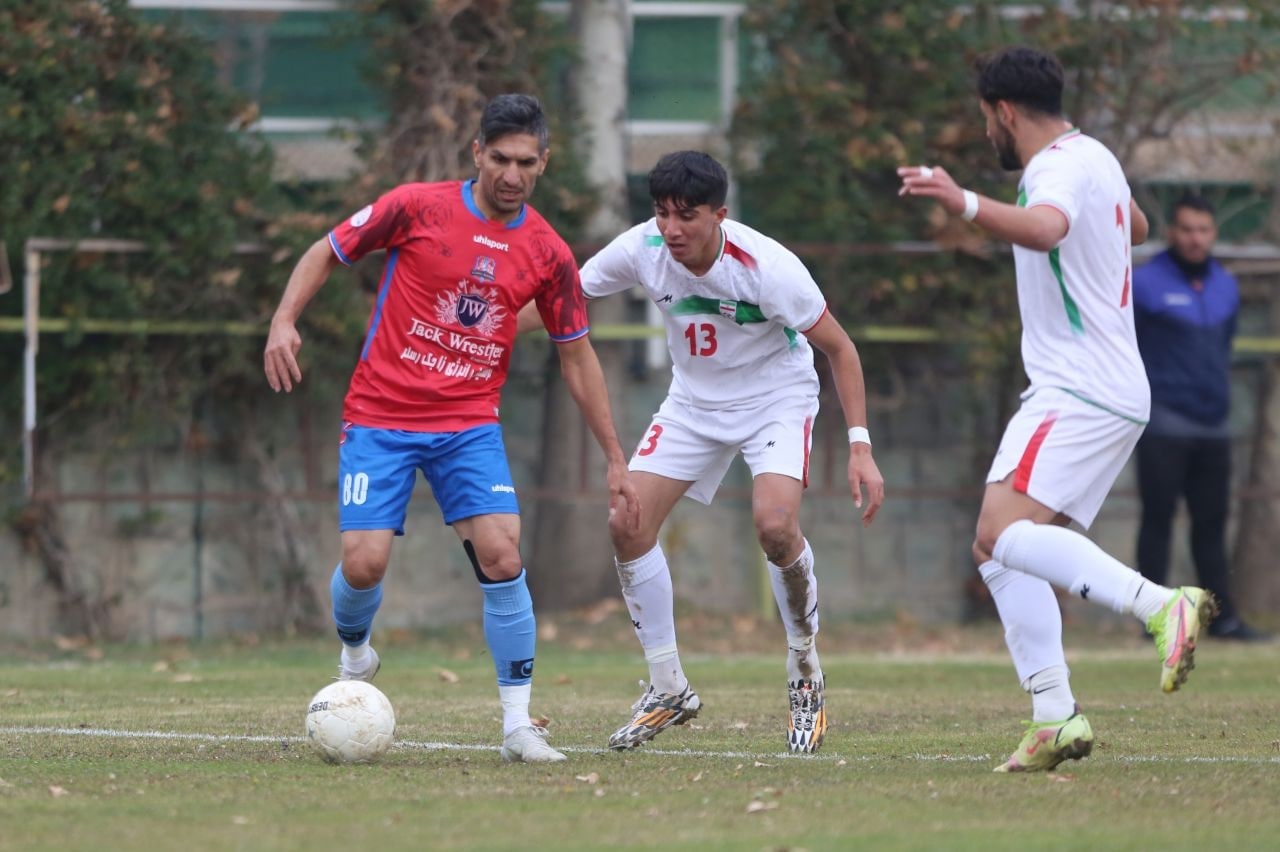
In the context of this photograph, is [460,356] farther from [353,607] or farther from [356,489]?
[353,607]

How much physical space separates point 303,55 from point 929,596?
669 cm

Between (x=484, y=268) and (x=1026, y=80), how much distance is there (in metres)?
2.06

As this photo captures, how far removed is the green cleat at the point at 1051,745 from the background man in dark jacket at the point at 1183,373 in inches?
282

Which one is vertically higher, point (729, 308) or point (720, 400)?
point (729, 308)

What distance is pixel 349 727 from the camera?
6297 millimetres

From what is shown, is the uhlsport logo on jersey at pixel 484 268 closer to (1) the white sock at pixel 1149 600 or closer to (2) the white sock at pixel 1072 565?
(2) the white sock at pixel 1072 565

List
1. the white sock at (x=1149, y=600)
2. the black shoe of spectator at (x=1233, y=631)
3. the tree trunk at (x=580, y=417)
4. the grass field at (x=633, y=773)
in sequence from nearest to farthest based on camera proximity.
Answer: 1. the grass field at (x=633, y=773)
2. the white sock at (x=1149, y=600)
3. the black shoe of spectator at (x=1233, y=631)
4. the tree trunk at (x=580, y=417)

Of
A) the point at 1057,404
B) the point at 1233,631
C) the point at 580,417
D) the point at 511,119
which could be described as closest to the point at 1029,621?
the point at 1057,404

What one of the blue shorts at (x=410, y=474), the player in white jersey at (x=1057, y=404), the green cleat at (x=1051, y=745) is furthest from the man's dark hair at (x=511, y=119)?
the green cleat at (x=1051, y=745)

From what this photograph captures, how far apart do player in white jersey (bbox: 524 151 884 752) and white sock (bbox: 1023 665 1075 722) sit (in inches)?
40.7

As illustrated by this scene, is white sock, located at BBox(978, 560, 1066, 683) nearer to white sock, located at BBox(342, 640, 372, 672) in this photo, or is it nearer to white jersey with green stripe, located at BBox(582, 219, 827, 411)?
white jersey with green stripe, located at BBox(582, 219, 827, 411)

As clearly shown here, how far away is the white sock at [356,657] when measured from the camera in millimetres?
7410

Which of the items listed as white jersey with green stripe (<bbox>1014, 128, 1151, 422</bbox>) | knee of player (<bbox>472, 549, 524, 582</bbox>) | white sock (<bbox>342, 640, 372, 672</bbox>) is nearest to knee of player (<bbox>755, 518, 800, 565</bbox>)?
knee of player (<bbox>472, 549, 524, 582</bbox>)

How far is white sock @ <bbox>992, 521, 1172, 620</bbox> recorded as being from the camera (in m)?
5.91
